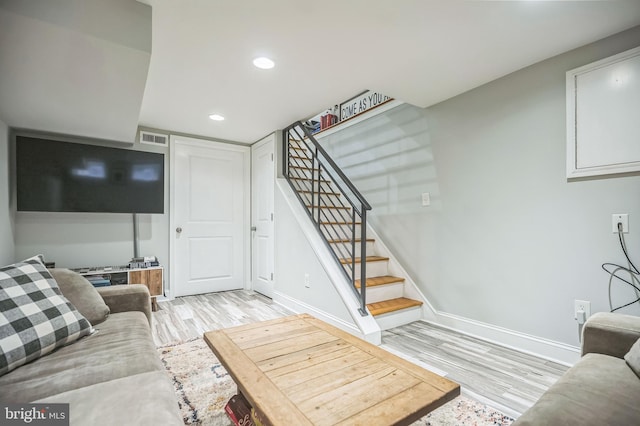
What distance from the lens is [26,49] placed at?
1605mm

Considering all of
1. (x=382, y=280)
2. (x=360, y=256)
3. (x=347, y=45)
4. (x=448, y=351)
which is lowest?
(x=448, y=351)

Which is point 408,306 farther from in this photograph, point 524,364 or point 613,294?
point 613,294

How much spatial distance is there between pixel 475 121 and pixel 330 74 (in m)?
1.31

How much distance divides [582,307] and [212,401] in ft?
7.80

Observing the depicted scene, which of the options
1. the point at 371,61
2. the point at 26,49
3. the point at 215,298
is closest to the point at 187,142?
the point at 215,298

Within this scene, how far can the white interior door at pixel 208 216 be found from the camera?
3.99 m

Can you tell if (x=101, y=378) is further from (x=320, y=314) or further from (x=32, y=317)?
(x=320, y=314)

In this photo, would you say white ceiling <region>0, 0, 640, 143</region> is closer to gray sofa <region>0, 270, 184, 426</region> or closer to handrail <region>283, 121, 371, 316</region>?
handrail <region>283, 121, 371, 316</region>

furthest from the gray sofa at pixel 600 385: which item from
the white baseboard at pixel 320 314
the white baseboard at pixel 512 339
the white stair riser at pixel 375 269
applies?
the white stair riser at pixel 375 269

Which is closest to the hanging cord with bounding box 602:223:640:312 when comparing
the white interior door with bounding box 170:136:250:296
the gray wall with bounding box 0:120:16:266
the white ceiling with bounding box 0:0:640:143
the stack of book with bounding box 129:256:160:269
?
the white ceiling with bounding box 0:0:640:143

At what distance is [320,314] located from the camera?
2969 millimetres

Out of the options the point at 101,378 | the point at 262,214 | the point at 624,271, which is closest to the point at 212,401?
the point at 101,378

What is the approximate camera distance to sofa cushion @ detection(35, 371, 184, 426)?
34.9 inches
